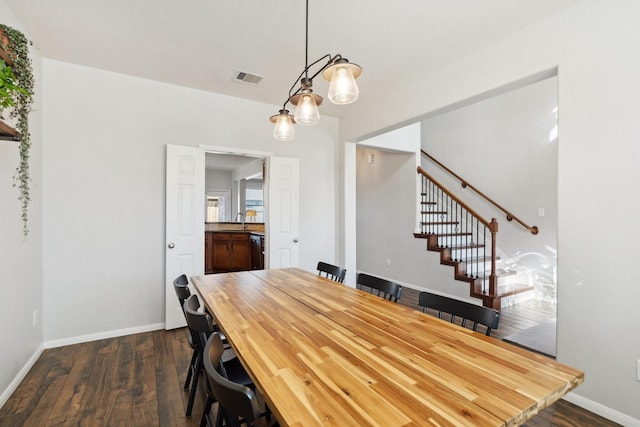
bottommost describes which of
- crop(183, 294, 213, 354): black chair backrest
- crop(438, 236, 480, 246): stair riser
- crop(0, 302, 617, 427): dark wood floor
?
crop(0, 302, 617, 427): dark wood floor

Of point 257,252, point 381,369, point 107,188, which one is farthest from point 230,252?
point 381,369

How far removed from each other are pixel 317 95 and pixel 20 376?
306 centimetres

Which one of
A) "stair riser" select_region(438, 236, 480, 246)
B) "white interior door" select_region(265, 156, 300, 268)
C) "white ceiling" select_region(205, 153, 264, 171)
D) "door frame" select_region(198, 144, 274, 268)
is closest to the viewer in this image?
"door frame" select_region(198, 144, 274, 268)

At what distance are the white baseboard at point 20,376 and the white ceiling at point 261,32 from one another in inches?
107

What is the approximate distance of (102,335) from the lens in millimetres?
3244

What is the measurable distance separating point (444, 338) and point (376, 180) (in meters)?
4.94

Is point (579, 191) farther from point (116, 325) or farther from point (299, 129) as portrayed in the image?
point (116, 325)

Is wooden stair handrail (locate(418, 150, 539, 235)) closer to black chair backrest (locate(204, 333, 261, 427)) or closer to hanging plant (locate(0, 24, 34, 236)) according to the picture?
black chair backrest (locate(204, 333, 261, 427))

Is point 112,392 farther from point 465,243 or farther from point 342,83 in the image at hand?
point 465,243

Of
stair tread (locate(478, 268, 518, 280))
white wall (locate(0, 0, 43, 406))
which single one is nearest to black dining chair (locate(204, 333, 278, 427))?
→ white wall (locate(0, 0, 43, 406))

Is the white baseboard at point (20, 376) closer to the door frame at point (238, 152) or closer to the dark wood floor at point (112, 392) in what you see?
the dark wood floor at point (112, 392)

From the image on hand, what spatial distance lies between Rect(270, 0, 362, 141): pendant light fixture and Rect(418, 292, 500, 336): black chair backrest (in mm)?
1224

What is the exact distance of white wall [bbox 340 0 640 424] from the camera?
1.93 meters

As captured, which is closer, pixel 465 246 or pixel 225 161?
pixel 465 246
